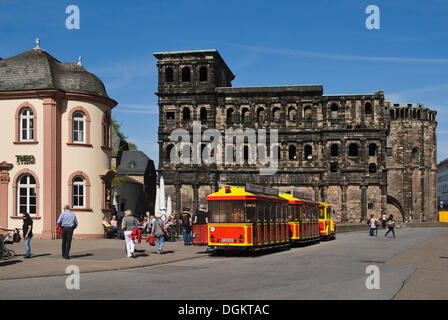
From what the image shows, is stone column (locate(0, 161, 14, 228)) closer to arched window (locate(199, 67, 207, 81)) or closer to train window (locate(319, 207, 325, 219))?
train window (locate(319, 207, 325, 219))

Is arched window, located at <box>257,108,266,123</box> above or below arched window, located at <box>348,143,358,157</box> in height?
above

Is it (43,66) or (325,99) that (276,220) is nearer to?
(43,66)

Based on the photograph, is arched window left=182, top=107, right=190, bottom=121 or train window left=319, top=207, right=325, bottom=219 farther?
arched window left=182, top=107, right=190, bottom=121

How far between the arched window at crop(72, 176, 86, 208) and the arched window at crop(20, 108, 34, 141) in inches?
125

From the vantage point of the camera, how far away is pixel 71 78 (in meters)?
31.3

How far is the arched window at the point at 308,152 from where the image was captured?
69.7 m

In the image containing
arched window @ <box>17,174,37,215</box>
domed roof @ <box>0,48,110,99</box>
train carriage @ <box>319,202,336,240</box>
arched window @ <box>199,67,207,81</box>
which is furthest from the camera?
arched window @ <box>199,67,207,81</box>

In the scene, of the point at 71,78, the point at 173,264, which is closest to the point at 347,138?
the point at 71,78

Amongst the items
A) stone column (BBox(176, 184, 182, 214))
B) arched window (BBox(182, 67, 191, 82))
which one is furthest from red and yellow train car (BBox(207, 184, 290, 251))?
arched window (BBox(182, 67, 191, 82))

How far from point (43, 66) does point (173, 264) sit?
55.1 ft

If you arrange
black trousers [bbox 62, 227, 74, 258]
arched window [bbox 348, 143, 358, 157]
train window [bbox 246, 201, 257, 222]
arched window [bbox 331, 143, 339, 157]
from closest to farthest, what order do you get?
black trousers [bbox 62, 227, 74, 258] → train window [bbox 246, 201, 257, 222] → arched window [bbox 331, 143, 339, 157] → arched window [bbox 348, 143, 358, 157]

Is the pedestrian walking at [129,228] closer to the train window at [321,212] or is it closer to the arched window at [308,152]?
the train window at [321,212]

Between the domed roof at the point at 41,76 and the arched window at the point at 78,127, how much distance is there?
127 cm

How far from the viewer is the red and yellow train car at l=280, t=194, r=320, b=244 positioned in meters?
28.3
